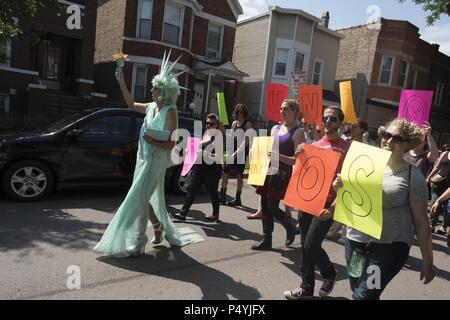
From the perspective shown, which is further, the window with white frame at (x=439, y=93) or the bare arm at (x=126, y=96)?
the window with white frame at (x=439, y=93)

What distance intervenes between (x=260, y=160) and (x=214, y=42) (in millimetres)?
18115

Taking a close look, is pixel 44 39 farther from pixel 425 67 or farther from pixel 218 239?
pixel 425 67

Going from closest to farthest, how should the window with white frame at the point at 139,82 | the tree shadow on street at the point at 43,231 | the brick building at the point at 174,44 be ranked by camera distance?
the tree shadow on street at the point at 43,231, the brick building at the point at 174,44, the window with white frame at the point at 139,82

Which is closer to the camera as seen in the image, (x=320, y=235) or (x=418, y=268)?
(x=320, y=235)

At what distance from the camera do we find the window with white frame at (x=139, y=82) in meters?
18.9

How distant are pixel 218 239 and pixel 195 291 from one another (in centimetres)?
182

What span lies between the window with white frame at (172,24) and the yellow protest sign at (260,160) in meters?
15.2

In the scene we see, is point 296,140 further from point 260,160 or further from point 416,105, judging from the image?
point 416,105

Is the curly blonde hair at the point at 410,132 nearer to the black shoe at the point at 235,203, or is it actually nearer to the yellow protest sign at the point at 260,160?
the yellow protest sign at the point at 260,160

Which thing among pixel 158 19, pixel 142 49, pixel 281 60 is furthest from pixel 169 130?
pixel 281 60

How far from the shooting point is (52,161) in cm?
675

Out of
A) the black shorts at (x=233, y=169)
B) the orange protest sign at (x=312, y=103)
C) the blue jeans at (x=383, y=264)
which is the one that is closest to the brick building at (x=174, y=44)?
the black shorts at (x=233, y=169)

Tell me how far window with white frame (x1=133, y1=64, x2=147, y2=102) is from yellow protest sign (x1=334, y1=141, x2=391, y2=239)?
657 inches

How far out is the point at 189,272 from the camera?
4398 millimetres
